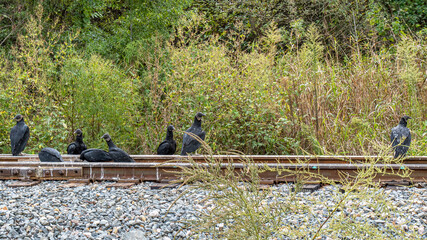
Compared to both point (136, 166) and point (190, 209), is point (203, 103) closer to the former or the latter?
point (136, 166)

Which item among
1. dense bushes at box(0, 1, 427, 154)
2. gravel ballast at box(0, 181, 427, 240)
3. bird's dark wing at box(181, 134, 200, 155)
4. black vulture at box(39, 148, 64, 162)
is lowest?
gravel ballast at box(0, 181, 427, 240)

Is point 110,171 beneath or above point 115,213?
above

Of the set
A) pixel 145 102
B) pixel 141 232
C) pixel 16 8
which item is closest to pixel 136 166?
pixel 141 232

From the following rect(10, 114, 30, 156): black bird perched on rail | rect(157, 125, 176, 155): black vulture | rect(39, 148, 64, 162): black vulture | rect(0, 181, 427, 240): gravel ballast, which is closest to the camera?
rect(0, 181, 427, 240): gravel ballast

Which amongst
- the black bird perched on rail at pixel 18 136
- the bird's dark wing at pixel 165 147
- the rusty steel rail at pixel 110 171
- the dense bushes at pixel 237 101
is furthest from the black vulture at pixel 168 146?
the black bird perched on rail at pixel 18 136

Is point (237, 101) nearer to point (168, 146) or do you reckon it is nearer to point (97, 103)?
point (168, 146)

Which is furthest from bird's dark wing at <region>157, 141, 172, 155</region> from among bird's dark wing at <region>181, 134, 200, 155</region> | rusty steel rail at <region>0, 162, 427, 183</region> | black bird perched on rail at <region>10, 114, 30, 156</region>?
black bird perched on rail at <region>10, 114, 30, 156</region>

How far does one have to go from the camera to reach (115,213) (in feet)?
11.8

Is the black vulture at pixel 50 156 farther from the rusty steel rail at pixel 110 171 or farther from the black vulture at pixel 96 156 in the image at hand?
the black vulture at pixel 96 156

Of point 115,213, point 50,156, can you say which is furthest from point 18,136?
point 115,213

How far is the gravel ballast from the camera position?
3229 millimetres

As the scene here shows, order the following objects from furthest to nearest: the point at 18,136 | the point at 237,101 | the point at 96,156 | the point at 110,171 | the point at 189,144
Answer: the point at 237,101, the point at 18,136, the point at 189,144, the point at 96,156, the point at 110,171

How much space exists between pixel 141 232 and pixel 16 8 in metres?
11.6

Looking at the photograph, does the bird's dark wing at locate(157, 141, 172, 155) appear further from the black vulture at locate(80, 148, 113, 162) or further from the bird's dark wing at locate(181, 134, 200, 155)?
the black vulture at locate(80, 148, 113, 162)
